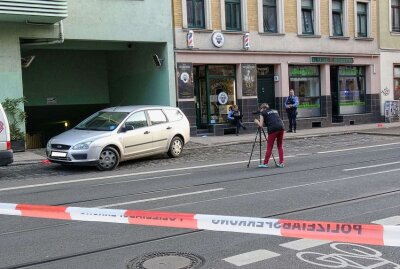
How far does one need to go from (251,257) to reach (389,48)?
87.0 ft

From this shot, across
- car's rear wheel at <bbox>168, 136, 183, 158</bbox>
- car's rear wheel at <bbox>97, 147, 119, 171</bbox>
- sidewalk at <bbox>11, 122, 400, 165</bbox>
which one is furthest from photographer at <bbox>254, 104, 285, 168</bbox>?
sidewalk at <bbox>11, 122, 400, 165</bbox>

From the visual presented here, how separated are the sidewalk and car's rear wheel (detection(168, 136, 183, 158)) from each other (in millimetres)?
2758

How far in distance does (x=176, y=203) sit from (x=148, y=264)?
329 cm

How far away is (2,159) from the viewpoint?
12.0 metres

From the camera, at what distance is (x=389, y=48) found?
2912 cm

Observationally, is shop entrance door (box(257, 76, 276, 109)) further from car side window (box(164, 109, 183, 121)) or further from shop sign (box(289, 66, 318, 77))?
car side window (box(164, 109, 183, 121))

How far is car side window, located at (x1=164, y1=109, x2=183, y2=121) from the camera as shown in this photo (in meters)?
15.7

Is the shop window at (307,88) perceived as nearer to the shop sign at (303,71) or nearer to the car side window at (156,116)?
the shop sign at (303,71)

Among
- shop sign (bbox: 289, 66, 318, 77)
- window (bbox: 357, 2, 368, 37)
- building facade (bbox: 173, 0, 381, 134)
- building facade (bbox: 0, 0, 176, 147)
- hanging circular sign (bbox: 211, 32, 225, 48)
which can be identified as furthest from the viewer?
window (bbox: 357, 2, 368, 37)

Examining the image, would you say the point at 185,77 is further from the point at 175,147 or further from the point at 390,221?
the point at 390,221

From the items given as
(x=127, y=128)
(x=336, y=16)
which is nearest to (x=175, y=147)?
(x=127, y=128)

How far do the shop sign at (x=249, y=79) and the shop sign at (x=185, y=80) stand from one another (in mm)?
2764

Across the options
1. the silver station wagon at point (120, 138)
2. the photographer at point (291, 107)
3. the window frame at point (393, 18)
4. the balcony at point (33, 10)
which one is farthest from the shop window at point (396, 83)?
the balcony at point (33, 10)

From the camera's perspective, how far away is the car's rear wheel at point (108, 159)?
13.3 meters
